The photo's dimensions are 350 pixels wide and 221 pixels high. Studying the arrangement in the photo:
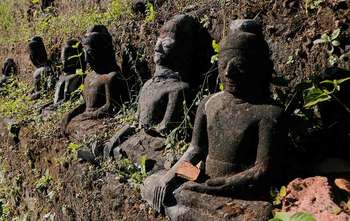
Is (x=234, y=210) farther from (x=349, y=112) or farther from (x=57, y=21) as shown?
(x=57, y=21)

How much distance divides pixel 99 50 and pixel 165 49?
135 cm

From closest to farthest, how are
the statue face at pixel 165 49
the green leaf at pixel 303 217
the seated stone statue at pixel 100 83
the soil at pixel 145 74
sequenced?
1. the green leaf at pixel 303 217
2. the soil at pixel 145 74
3. the statue face at pixel 165 49
4. the seated stone statue at pixel 100 83

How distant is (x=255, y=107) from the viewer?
137 inches

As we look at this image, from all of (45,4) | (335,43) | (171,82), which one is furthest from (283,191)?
(45,4)

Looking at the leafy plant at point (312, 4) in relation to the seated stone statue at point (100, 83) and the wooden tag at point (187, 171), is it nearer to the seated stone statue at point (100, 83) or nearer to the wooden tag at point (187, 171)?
the wooden tag at point (187, 171)

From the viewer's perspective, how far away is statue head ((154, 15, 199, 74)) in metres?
4.86

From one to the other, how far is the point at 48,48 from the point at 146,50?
12.7ft

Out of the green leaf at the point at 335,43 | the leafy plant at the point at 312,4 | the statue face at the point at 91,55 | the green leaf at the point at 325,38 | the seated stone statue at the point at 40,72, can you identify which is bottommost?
the seated stone statue at the point at 40,72

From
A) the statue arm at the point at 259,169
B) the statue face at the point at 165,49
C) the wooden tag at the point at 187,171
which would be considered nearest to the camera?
Result: the statue arm at the point at 259,169

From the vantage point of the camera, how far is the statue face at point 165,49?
484cm

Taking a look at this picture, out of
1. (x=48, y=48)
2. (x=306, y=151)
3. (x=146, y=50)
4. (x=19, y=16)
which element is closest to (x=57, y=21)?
(x=48, y=48)

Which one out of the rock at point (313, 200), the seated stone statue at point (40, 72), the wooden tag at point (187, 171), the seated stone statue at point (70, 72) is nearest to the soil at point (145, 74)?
Answer: the wooden tag at point (187, 171)

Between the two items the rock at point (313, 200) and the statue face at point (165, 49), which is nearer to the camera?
the rock at point (313, 200)

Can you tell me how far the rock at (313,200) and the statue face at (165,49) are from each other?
76.7 inches
